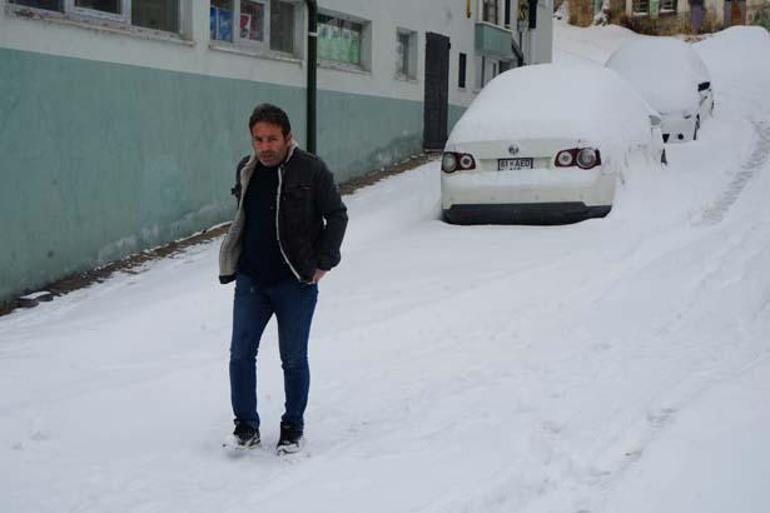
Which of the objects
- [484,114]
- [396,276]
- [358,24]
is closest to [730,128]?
[358,24]

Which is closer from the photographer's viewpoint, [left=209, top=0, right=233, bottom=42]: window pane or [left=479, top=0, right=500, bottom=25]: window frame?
[left=209, top=0, right=233, bottom=42]: window pane

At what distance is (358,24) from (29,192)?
7625mm

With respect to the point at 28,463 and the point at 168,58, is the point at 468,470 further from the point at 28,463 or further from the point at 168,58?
the point at 168,58

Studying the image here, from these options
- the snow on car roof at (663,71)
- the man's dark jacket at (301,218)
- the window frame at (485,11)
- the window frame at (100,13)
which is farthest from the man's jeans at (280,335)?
the window frame at (485,11)

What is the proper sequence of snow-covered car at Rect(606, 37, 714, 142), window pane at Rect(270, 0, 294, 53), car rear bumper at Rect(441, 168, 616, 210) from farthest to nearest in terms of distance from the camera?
snow-covered car at Rect(606, 37, 714, 142)
window pane at Rect(270, 0, 294, 53)
car rear bumper at Rect(441, 168, 616, 210)

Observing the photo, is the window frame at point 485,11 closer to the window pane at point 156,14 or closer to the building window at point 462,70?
the building window at point 462,70

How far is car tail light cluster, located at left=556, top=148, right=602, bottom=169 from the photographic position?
9.62m

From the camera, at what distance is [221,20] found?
1127 centimetres

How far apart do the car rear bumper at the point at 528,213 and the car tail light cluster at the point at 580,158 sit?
395 millimetres

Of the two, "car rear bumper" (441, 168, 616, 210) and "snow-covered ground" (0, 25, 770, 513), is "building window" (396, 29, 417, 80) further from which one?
"car rear bumper" (441, 168, 616, 210)

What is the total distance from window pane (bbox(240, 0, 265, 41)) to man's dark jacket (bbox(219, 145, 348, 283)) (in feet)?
24.9

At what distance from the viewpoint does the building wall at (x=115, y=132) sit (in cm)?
813

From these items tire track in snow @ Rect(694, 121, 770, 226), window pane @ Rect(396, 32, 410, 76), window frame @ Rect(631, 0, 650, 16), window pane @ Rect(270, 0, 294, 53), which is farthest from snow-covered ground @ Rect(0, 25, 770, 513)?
window frame @ Rect(631, 0, 650, 16)

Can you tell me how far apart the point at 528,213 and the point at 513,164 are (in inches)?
20.8
